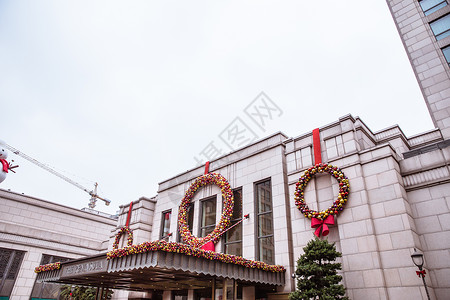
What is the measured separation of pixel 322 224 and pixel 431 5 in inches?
713

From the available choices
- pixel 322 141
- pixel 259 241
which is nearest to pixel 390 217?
pixel 322 141

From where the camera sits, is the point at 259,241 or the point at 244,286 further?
the point at 259,241

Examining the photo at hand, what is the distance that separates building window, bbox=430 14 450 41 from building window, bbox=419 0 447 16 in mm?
892

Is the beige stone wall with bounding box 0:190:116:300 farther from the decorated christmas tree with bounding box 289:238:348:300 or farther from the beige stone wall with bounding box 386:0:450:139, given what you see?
the beige stone wall with bounding box 386:0:450:139

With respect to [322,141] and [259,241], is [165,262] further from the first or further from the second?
[322,141]

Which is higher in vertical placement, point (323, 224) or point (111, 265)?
point (323, 224)

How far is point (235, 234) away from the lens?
1602cm

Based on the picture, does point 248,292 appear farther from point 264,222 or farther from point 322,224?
point 322,224

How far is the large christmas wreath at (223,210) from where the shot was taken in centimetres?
1608

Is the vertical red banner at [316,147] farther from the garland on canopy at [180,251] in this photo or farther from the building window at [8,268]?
the building window at [8,268]

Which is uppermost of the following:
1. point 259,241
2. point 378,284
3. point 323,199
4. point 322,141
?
point 322,141

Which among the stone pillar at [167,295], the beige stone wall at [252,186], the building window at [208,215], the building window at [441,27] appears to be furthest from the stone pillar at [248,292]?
the building window at [441,27]

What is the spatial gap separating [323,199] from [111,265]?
28.5 ft

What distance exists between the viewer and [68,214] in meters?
26.6
